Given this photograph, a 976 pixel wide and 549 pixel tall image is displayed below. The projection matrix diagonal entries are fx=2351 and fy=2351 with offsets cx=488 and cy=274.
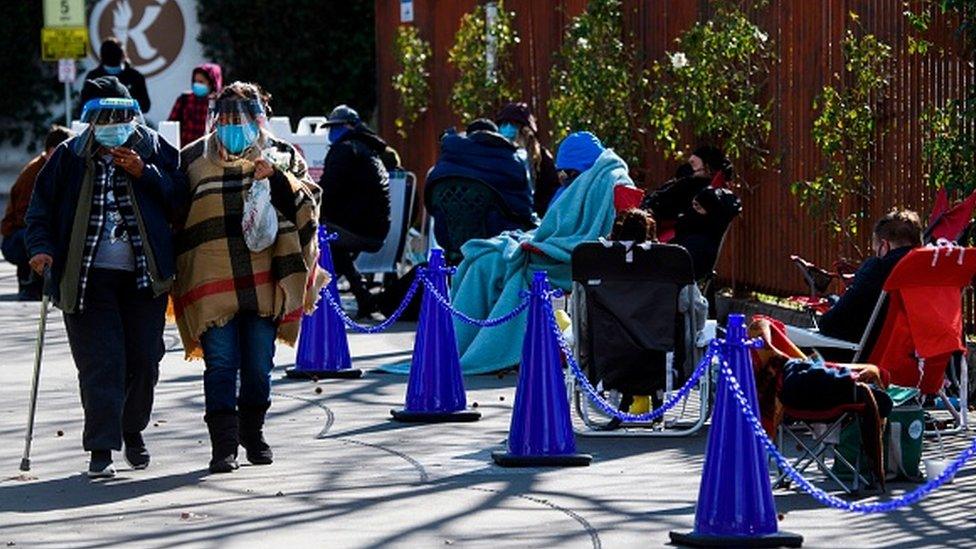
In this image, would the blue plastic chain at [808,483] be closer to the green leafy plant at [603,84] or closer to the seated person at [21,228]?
the green leafy plant at [603,84]

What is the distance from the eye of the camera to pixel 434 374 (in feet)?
40.7

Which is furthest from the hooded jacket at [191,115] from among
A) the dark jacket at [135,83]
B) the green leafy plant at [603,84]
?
the green leafy plant at [603,84]

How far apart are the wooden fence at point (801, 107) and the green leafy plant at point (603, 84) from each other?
20 cm

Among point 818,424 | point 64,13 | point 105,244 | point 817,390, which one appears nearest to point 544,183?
point 105,244

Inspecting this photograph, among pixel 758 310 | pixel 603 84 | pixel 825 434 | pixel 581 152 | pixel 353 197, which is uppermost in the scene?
pixel 603 84

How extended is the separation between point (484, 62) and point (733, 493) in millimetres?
17300

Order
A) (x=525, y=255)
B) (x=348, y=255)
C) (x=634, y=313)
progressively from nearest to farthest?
(x=634, y=313), (x=525, y=255), (x=348, y=255)

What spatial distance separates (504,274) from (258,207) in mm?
4943

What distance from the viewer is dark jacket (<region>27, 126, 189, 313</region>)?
33.6ft

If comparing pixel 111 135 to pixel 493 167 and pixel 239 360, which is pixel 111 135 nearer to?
pixel 239 360

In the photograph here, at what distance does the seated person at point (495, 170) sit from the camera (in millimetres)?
16594

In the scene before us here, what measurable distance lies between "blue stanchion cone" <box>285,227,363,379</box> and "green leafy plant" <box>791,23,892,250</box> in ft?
10.4

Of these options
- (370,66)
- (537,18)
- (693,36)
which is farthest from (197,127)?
(370,66)

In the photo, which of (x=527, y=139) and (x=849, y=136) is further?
(x=527, y=139)
